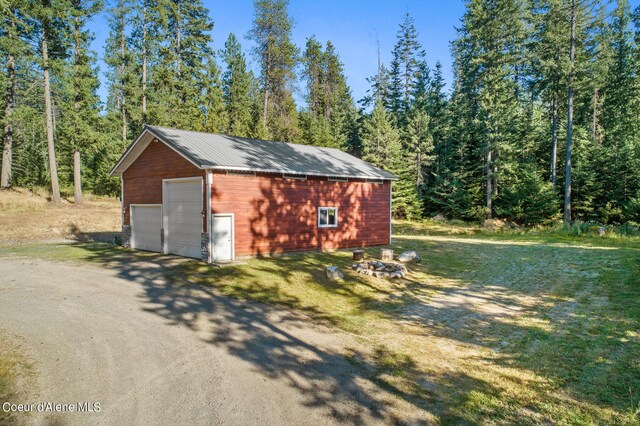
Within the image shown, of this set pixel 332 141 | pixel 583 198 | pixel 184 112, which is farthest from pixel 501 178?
pixel 184 112

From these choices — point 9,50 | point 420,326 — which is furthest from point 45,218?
point 420,326

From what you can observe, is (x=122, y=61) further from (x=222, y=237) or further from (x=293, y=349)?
(x=293, y=349)

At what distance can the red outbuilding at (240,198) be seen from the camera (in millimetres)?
15016

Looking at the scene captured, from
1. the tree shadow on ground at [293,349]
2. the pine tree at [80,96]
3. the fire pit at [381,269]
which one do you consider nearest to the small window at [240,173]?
the tree shadow on ground at [293,349]

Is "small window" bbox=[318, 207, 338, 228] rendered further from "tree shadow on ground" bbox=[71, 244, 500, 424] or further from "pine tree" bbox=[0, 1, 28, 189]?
"pine tree" bbox=[0, 1, 28, 189]

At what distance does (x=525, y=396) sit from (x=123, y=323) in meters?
7.82

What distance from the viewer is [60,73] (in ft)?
91.0

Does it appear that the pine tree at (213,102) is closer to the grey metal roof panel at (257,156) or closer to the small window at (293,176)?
the grey metal roof panel at (257,156)

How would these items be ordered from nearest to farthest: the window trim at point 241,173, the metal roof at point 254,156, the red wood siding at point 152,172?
1. the window trim at point 241,173
2. the metal roof at point 254,156
3. the red wood siding at point 152,172

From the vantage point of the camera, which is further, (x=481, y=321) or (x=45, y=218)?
(x=45, y=218)

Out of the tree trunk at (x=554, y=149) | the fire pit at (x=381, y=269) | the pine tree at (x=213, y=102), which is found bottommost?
the fire pit at (x=381, y=269)

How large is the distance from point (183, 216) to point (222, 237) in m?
2.64

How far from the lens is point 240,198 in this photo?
15430 mm

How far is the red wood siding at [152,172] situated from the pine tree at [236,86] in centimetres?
1868
